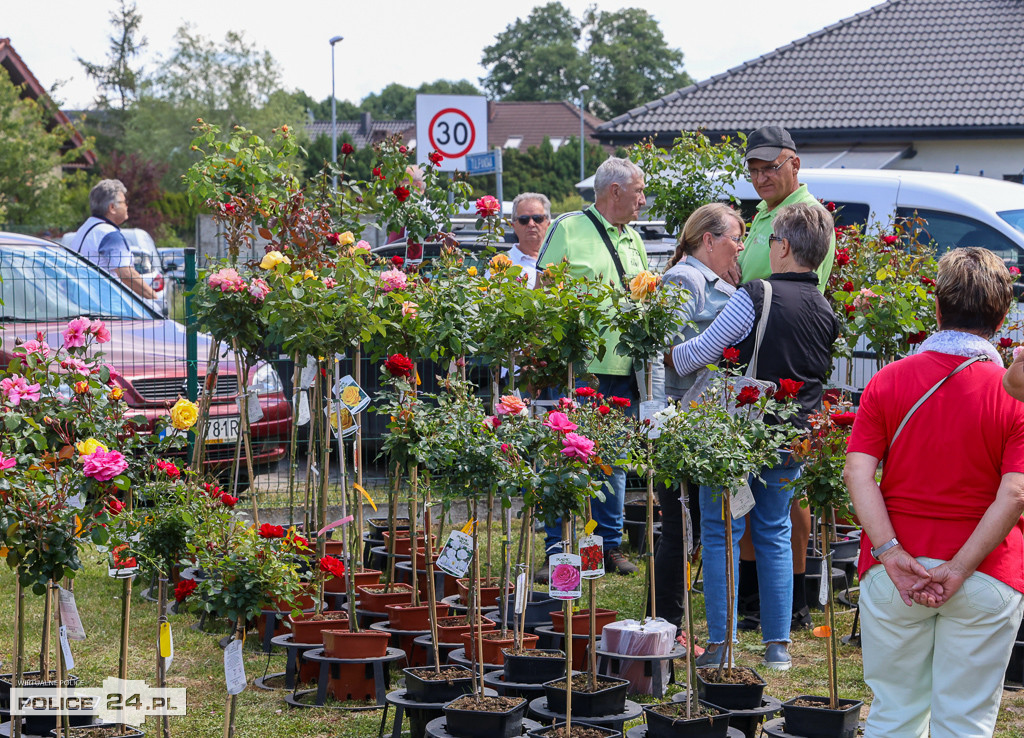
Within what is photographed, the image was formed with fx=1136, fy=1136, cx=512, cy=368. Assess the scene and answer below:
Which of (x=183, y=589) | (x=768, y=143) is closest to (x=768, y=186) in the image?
(x=768, y=143)

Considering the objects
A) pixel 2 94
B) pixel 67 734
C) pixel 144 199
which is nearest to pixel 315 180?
pixel 67 734

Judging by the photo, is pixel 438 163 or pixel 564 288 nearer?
pixel 564 288

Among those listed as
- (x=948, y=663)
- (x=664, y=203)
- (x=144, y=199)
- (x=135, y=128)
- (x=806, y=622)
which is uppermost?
(x=135, y=128)

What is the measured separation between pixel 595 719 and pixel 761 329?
5.47ft

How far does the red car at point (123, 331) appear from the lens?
23.9 ft

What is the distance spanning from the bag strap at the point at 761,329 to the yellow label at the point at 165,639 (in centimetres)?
240

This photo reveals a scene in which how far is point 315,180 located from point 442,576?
205 centimetres

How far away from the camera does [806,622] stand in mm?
5441

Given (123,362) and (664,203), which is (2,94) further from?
(664,203)

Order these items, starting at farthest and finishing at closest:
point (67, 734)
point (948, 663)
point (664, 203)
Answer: point (664, 203)
point (67, 734)
point (948, 663)

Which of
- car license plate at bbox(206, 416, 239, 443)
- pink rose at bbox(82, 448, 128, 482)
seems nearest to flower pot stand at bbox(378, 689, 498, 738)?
pink rose at bbox(82, 448, 128, 482)

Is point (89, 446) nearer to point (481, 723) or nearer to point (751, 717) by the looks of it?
point (481, 723)

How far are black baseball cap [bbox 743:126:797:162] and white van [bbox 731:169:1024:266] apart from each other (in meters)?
2.78

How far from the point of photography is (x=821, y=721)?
367 centimetres
